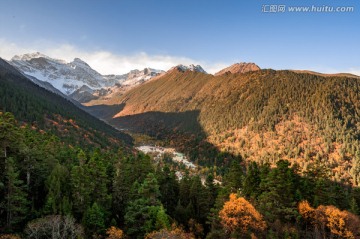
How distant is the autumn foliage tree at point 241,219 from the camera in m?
53.8

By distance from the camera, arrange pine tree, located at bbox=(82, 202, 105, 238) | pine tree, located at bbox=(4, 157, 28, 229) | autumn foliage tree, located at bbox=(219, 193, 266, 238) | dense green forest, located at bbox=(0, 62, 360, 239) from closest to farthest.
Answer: pine tree, located at bbox=(4, 157, 28, 229) < dense green forest, located at bbox=(0, 62, 360, 239) < autumn foliage tree, located at bbox=(219, 193, 266, 238) < pine tree, located at bbox=(82, 202, 105, 238)

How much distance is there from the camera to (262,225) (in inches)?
2152

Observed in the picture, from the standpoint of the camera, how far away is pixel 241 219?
54.1 meters

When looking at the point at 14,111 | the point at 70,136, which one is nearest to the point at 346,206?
the point at 70,136

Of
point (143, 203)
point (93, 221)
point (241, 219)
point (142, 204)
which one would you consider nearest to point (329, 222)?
point (241, 219)

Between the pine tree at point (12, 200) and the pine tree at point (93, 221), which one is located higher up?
the pine tree at point (12, 200)

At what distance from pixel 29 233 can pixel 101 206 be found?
15.9 m

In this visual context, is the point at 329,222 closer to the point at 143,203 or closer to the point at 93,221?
the point at 143,203

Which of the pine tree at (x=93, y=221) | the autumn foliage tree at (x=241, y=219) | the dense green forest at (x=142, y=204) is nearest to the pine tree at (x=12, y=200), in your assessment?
the dense green forest at (x=142, y=204)

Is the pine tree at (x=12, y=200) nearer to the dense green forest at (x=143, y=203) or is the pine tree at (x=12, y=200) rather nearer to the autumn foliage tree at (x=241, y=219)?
the dense green forest at (x=143, y=203)

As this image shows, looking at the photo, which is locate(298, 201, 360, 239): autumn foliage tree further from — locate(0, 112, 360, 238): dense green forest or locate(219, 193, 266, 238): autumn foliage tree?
locate(219, 193, 266, 238): autumn foliage tree

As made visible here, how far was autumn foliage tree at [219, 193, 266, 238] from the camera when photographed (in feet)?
177

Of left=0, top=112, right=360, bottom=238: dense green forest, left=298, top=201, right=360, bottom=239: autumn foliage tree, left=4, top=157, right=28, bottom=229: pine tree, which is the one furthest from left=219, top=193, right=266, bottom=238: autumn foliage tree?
left=4, top=157, right=28, bottom=229: pine tree

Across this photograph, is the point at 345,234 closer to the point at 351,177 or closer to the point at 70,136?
the point at 351,177
